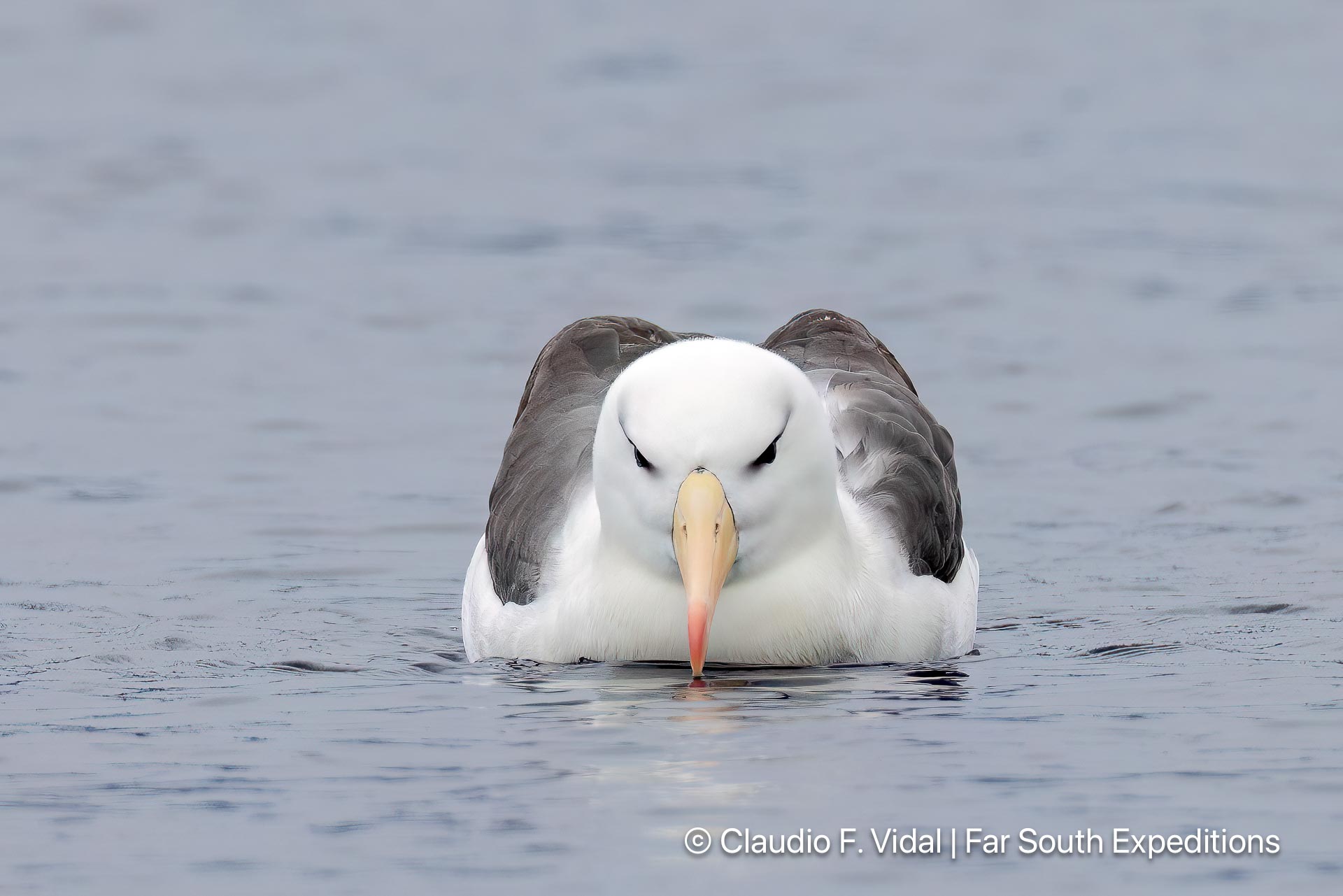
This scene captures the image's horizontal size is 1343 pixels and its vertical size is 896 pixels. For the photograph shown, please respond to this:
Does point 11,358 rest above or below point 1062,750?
above

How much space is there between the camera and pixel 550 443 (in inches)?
422

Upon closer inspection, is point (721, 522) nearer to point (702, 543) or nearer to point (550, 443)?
point (702, 543)

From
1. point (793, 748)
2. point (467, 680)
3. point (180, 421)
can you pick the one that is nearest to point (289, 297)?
point (180, 421)

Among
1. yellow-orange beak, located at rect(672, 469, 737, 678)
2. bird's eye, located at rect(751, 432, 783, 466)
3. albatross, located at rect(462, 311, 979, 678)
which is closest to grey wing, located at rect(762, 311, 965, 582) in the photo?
albatross, located at rect(462, 311, 979, 678)

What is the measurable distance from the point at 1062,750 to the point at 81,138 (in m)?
18.2

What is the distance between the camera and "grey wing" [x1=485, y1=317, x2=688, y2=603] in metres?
10.2

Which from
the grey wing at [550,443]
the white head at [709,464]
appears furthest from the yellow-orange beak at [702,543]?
the grey wing at [550,443]

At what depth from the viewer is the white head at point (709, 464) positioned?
8.81 meters

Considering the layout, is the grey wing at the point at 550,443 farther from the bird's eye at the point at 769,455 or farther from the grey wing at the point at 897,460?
the bird's eye at the point at 769,455

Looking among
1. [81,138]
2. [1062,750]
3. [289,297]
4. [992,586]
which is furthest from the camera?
[81,138]

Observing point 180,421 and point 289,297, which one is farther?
point 289,297

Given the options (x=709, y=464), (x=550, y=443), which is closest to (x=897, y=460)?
(x=550, y=443)

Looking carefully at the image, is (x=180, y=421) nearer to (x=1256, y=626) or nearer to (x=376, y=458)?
(x=376, y=458)

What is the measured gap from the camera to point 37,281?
18.7m
